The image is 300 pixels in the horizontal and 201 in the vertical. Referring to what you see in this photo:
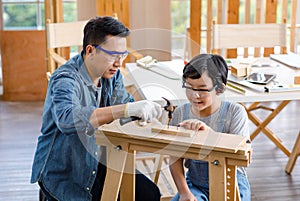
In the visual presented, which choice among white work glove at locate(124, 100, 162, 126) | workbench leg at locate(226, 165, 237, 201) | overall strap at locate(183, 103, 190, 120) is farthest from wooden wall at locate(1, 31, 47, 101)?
workbench leg at locate(226, 165, 237, 201)

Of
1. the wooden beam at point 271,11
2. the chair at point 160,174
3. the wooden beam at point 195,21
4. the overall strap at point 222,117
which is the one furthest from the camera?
the wooden beam at point 271,11

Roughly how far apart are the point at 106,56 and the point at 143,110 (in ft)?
1.23

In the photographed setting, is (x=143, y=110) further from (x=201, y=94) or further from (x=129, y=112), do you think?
A: (x=201, y=94)

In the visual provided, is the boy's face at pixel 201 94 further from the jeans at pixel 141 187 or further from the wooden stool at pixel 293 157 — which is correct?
the wooden stool at pixel 293 157

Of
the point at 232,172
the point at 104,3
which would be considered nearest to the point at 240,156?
the point at 232,172

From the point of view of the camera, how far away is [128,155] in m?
1.67

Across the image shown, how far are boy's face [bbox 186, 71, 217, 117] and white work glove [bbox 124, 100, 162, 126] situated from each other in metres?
0.33

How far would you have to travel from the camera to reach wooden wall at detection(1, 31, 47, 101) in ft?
16.3

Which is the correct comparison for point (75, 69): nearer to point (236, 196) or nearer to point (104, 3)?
point (236, 196)

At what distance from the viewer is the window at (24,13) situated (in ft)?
16.5

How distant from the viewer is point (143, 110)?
1592mm

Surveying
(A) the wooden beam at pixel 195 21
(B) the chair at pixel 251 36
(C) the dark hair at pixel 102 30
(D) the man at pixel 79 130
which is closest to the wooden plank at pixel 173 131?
(D) the man at pixel 79 130

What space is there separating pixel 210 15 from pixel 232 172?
3.14 m

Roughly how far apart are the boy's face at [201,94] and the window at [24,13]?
3371 millimetres
